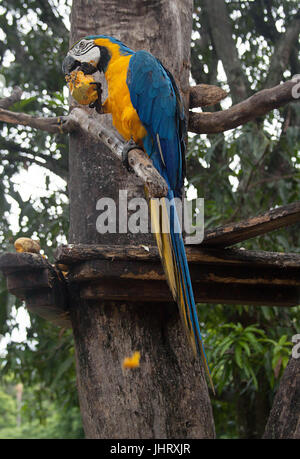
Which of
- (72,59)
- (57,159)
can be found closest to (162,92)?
(72,59)

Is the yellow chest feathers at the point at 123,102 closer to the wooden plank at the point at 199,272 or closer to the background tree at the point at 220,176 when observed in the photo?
the wooden plank at the point at 199,272

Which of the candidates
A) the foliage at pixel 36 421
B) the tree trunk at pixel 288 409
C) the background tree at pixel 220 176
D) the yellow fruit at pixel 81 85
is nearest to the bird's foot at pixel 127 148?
the yellow fruit at pixel 81 85

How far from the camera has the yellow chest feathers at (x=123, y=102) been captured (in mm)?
1309

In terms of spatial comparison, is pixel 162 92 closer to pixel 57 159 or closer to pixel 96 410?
pixel 96 410

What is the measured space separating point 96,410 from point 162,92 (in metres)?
0.81

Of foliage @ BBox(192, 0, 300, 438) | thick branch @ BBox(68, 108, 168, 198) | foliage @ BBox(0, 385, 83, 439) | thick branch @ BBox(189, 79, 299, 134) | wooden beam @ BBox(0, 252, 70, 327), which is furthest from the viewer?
foliage @ BBox(0, 385, 83, 439)

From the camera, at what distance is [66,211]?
2787mm

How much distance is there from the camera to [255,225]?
3.89ft

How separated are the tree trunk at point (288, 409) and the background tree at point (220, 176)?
102 cm

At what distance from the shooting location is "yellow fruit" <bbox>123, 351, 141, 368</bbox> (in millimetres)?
1254

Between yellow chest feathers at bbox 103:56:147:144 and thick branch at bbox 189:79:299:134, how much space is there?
34 cm

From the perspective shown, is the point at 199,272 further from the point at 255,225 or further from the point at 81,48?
the point at 81,48

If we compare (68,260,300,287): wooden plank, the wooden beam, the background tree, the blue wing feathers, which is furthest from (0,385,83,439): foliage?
the blue wing feathers

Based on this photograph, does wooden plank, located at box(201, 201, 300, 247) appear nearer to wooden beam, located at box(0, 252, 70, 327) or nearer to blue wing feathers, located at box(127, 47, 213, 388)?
blue wing feathers, located at box(127, 47, 213, 388)
